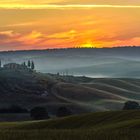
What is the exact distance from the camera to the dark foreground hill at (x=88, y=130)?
5228 centimetres

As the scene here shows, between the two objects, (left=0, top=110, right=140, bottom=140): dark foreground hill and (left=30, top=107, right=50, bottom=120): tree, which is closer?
(left=0, top=110, right=140, bottom=140): dark foreground hill

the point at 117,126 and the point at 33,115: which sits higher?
the point at 117,126

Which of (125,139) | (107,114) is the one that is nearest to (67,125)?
(107,114)

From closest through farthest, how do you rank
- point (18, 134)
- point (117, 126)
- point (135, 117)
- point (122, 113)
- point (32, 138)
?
point (32, 138)
point (18, 134)
point (117, 126)
point (135, 117)
point (122, 113)

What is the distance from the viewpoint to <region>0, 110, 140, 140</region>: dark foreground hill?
172 ft

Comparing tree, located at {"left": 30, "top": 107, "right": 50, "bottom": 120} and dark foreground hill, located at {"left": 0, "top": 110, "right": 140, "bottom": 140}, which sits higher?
dark foreground hill, located at {"left": 0, "top": 110, "right": 140, "bottom": 140}

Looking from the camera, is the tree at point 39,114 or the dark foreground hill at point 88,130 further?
the tree at point 39,114

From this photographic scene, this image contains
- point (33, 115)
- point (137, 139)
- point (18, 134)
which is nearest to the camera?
point (137, 139)

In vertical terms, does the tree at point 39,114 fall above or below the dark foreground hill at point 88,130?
below

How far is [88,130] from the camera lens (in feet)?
194

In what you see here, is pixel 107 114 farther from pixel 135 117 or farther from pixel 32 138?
pixel 32 138

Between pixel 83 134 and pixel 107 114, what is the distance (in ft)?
79.7

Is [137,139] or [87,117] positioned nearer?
[137,139]

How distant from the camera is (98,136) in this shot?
51844 millimetres
